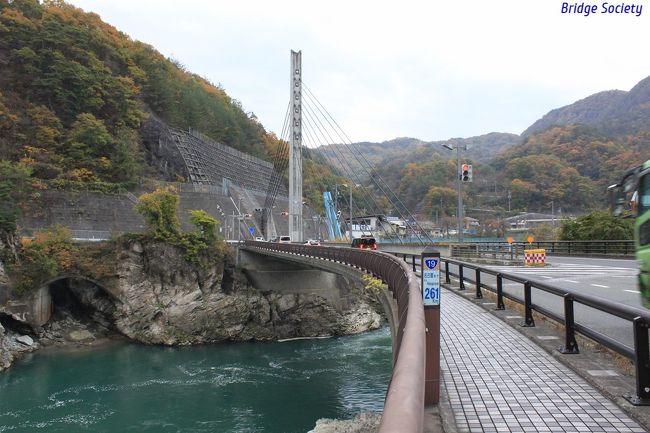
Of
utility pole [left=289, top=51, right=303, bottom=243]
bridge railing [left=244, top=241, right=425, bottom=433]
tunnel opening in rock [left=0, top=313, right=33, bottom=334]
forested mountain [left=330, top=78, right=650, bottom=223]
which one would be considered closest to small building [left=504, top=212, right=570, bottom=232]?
forested mountain [left=330, top=78, right=650, bottom=223]

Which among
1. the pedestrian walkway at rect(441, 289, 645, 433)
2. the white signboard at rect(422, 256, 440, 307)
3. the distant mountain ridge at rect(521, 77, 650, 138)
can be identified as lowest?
the pedestrian walkway at rect(441, 289, 645, 433)

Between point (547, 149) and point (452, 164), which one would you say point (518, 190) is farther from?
point (452, 164)

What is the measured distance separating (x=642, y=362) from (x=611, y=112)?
149280 mm

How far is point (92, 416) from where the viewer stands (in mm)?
19109

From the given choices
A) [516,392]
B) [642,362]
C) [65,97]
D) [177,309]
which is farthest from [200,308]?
[65,97]

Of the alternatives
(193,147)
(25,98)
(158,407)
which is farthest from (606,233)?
(25,98)

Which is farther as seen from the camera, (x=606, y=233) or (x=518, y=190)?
(x=518, y=190)

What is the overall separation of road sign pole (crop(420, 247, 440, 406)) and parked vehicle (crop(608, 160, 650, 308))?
4480 millimetres

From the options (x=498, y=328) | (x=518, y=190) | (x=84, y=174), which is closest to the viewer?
(x=498, y=328)

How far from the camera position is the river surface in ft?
60.5

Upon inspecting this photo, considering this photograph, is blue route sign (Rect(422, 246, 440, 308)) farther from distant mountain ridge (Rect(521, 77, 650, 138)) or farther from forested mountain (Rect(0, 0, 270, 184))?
distant mountain ridge (Rect(521, 77, 650, 138))

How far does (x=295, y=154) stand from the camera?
40156mm

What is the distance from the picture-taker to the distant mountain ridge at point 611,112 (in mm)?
103000

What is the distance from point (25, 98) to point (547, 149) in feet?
279
